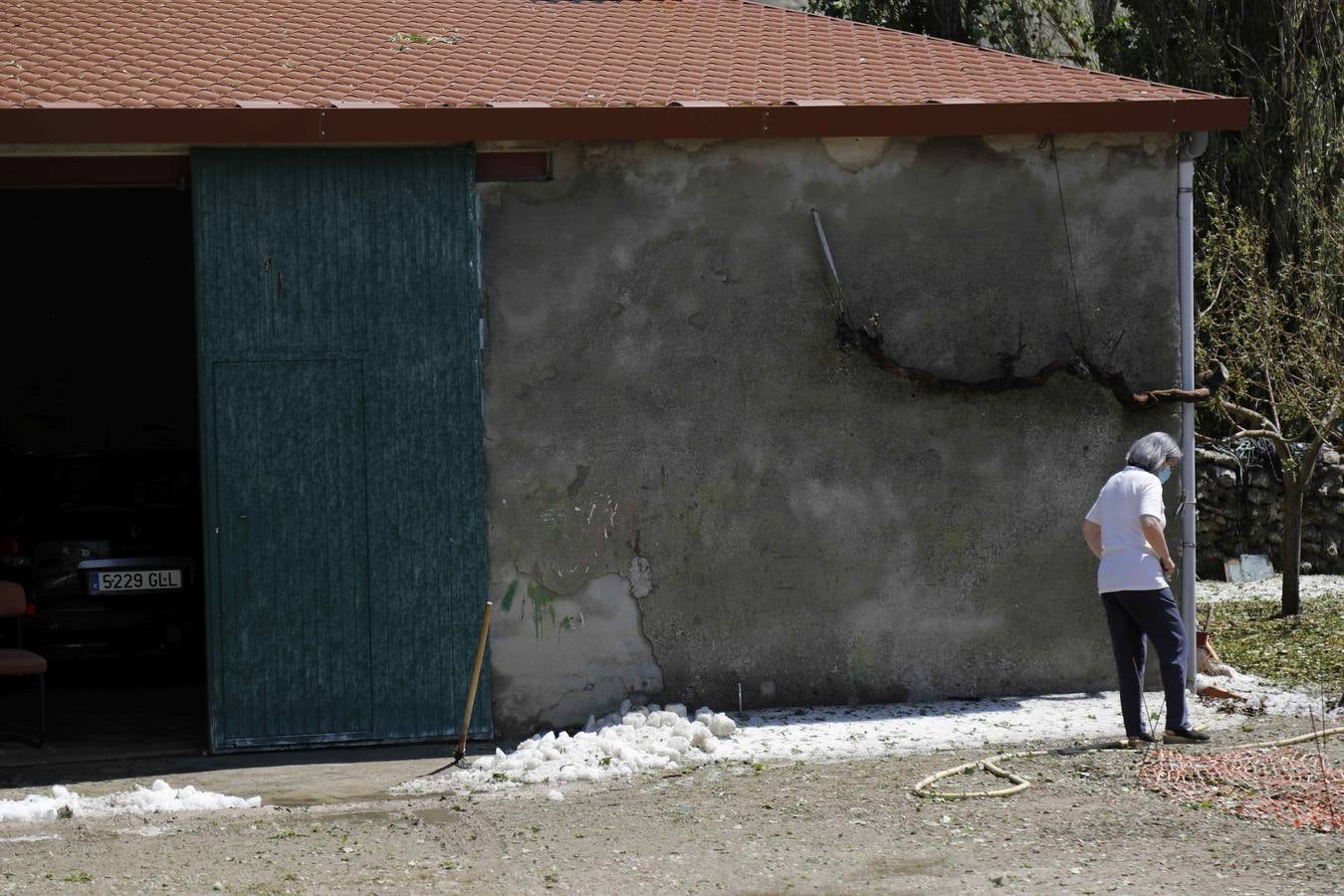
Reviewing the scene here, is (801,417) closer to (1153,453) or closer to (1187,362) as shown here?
(1153,453)

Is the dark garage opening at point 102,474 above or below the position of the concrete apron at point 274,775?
above

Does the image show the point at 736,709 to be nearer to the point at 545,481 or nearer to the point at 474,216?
the point at 545,481

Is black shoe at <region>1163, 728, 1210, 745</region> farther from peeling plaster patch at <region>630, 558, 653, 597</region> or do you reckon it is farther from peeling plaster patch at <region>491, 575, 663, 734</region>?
peeling plaster patch at <region>630, 558, 653, 597</region>

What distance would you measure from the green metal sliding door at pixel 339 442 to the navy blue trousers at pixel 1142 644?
359 cm

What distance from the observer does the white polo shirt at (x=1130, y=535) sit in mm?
7926

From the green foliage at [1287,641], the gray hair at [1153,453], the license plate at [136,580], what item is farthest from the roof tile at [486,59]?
the green foliage at [1287,641]

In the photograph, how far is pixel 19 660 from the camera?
28.7ft

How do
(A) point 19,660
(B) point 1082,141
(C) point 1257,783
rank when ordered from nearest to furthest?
(C) point 1257,783 → (A) point 19,660 → (B) point 1082,141

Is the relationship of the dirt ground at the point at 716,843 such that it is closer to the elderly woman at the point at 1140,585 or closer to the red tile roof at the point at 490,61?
the elderly woman at the point at 1140,585

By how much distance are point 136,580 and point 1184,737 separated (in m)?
7.14

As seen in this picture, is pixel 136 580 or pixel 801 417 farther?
pixel 136 580

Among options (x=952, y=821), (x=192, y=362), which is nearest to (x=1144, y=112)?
(x=952, y=821)

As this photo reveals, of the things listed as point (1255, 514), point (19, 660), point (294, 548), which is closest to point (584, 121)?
point (294, 548)

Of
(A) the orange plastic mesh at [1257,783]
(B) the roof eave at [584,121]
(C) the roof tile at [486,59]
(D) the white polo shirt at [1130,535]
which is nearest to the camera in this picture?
(A) the orange plastic mesh at [1257,783]
